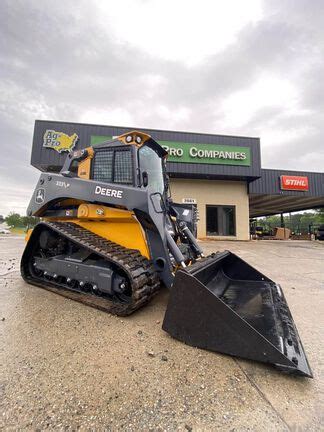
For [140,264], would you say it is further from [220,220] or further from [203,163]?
[220,220]

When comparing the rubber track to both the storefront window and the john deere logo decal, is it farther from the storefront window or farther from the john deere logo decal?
the storefront window

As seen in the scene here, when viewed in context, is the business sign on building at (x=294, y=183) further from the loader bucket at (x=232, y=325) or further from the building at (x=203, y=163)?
the loader bucket at (x=232, y=325)

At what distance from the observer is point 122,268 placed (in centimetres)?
254

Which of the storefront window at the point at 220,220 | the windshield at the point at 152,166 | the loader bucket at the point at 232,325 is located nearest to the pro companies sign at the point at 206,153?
the storefront window at the point at 220,220

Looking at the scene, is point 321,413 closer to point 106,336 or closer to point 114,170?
point 106,336

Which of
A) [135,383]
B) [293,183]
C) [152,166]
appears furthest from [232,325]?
[293,183]

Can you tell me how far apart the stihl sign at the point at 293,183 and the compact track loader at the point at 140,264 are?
649 inches

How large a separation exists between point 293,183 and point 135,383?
20.0 m

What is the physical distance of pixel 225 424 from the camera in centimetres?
124

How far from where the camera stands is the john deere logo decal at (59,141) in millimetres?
13828

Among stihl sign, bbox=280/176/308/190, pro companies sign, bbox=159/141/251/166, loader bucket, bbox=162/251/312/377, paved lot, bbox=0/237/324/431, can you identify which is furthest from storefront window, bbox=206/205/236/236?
paved lot, bbox=0/237/324/431

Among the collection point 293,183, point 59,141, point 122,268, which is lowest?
point 122,268

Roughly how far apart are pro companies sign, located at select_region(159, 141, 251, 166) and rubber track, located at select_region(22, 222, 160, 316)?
1182 centimetres

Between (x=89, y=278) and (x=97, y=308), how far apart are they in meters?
0.41
